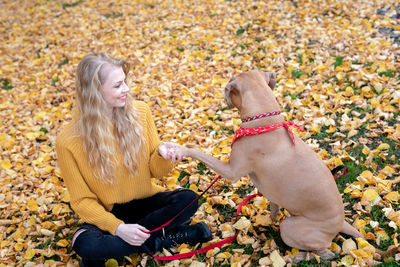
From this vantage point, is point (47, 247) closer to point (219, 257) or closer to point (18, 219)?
point (18, 219)

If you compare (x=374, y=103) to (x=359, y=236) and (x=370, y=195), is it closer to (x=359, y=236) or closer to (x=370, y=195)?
(x=370, y=195)

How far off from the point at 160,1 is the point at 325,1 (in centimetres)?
448

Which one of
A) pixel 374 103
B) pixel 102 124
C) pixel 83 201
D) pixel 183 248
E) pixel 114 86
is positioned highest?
pixel 114 86

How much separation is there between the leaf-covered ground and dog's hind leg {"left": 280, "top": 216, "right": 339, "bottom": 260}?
0.14m

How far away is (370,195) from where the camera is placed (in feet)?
11.4

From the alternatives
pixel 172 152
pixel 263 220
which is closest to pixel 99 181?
pixel 172 152

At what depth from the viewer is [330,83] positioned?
533 centimetres

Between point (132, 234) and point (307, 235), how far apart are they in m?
1.52

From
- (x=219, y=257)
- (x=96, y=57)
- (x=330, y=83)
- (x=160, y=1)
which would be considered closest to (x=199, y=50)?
(x=330, y=83)

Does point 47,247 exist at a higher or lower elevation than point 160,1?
lower

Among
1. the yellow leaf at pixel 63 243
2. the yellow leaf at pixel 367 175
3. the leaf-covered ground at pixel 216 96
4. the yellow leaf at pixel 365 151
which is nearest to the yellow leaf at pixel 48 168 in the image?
the leaf-covered ground at pixel 216 96

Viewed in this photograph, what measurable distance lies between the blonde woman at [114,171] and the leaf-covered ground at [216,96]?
15.6 inches

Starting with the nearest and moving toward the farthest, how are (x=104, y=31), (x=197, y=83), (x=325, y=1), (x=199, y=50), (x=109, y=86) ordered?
(x=109, y=86), (x=197, y=83), (x=199, y=50), (x=325, y=1), (x=104, y=31)

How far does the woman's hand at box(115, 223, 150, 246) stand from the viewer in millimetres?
2959
